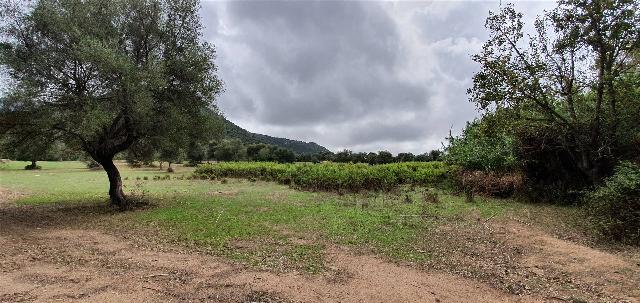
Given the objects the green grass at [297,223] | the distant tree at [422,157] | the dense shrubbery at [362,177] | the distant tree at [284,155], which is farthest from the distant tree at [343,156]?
the green grass at [297,223]

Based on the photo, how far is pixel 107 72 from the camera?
1294 centimetres

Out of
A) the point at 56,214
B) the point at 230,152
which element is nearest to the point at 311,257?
the point at 56,214

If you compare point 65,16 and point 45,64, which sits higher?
point 65,16

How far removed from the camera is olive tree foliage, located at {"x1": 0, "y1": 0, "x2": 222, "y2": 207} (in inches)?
501

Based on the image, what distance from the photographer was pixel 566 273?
743 cm

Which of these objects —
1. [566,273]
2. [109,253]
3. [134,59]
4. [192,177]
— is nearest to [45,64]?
[134,59]

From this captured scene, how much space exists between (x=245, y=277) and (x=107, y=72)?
924 centimetres

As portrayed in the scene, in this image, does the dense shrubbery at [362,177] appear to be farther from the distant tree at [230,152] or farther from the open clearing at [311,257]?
the distant tree at [230,152]

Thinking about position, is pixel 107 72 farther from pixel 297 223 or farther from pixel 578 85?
pixel 578 85

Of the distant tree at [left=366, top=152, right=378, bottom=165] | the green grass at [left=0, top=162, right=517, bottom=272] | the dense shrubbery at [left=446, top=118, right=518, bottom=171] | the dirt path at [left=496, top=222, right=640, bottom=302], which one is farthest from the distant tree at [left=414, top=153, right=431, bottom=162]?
the dirt path at [left=496, top=222, right=640, bottom=302]

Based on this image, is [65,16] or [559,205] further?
[559,205]

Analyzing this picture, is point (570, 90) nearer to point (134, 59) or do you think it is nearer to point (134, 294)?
point (134, 294)

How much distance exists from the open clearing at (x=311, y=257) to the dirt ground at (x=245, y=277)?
32 mm

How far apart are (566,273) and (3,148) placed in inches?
691
